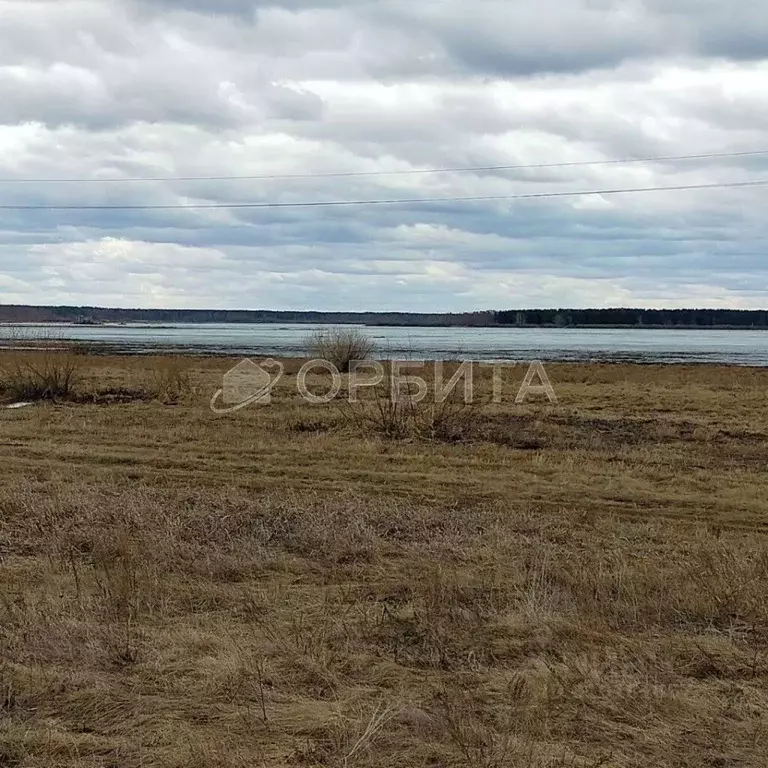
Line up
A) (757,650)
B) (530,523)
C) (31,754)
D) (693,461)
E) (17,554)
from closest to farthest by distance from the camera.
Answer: (31,754), (757,650), (17,554), (530,523), (693,461)

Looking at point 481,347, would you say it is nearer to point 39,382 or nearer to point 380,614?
point 39,382

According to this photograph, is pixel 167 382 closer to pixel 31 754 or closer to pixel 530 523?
pixel 530 523

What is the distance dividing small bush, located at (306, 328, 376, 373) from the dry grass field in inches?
1047

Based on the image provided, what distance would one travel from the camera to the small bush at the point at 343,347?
4088 cm

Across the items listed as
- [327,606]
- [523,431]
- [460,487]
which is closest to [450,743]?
[327,606]

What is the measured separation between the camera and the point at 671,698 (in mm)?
4602

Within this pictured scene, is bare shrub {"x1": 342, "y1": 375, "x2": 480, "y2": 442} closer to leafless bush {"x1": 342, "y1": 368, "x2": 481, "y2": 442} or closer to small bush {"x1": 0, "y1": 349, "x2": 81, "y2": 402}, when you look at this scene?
leafless bush {"x1": 342, "y1": 368, "x2": 481, "y2": 442}

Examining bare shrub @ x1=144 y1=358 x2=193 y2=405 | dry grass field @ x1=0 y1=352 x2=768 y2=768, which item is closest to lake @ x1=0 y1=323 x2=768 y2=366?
bare shrub @ x1=144 y1=358 x2=193 y2=405

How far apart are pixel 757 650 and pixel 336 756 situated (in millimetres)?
2921

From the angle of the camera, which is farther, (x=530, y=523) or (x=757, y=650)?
(x=530, y=523)

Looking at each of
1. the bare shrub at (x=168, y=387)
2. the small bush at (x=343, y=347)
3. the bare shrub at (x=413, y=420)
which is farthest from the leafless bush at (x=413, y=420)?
the small bush at (x=343, y=347)

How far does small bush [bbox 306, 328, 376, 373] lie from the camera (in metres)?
40.9

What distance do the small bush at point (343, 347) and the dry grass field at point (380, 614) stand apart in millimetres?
26593

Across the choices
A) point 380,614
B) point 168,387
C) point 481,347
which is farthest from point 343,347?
point 481,347
